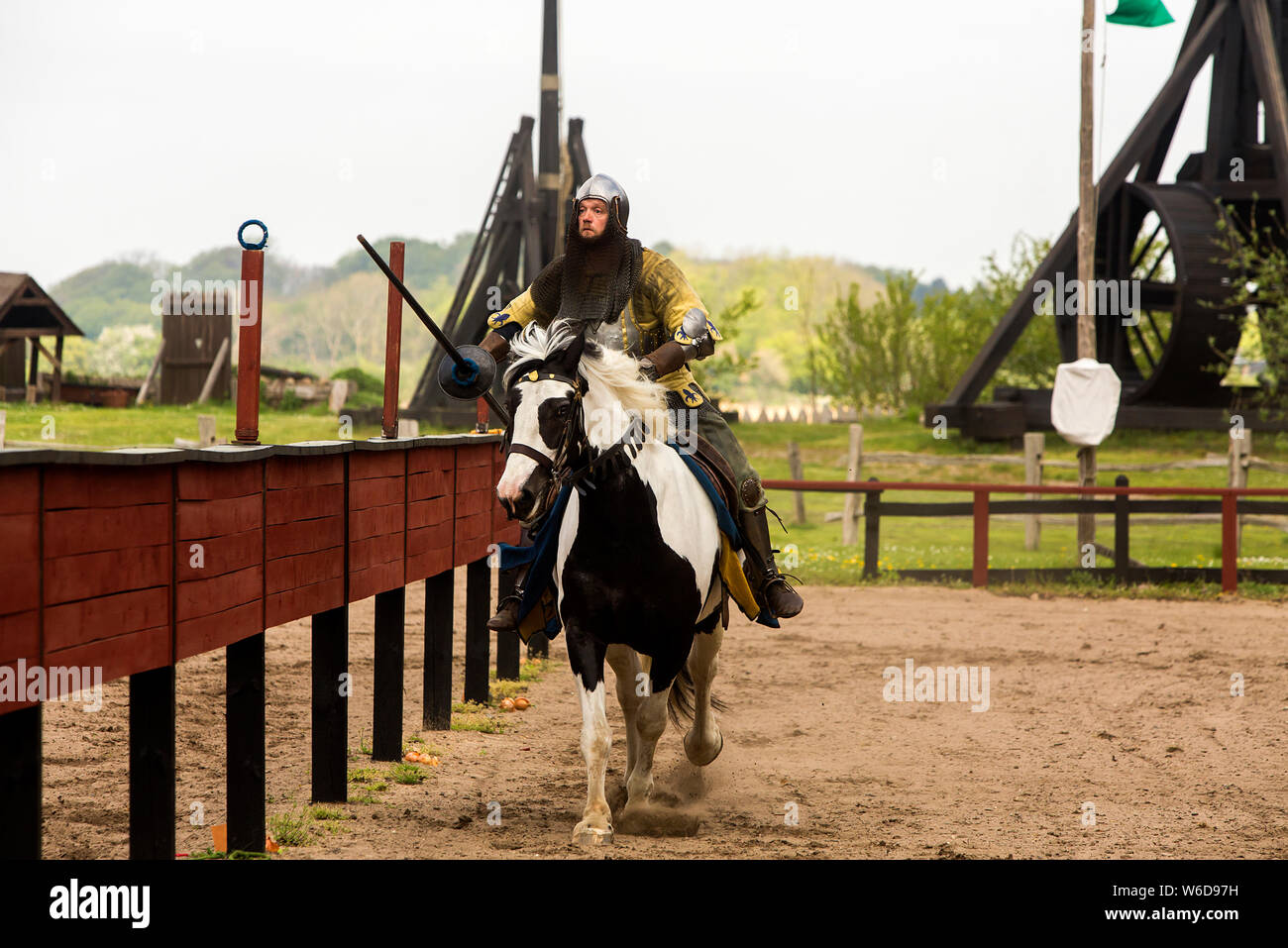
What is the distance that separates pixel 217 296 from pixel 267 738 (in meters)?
29.1

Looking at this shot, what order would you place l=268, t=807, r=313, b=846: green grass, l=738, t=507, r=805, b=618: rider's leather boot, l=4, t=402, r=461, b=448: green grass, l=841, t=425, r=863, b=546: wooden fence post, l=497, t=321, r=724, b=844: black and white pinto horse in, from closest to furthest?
l=497, t=321, r=724, b=844: black and white pinto horse, l=268, t=807, r=313, b=846: green grass, l=738, t=507, r=805, b=618: rider's leather boot, l=841, t=425, r=863, b=546: wooden fence post, l=4, t=402, r=461, b=448: green grass

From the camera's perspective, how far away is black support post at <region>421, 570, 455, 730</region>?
778 cm

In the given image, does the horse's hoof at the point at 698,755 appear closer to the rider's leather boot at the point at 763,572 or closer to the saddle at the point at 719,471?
the rider's leather boot at the point at 763,572

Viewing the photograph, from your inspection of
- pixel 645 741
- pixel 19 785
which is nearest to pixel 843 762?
pixel 645 741

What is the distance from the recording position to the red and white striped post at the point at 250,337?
5.02 metres

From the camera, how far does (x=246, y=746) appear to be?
4980 millimetres

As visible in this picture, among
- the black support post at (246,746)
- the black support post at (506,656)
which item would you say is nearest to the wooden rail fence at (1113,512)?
the black support post at (506,656)

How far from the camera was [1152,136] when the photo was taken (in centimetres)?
2455

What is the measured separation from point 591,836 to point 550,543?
51.3 inches

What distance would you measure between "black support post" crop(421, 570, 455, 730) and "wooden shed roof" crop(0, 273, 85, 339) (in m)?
20.4

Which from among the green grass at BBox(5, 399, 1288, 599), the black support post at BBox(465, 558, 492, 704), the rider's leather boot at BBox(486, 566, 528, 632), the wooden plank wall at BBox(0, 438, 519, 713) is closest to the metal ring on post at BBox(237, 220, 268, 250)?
the wooden plank wall at BBox(0, 438, 519, 713)

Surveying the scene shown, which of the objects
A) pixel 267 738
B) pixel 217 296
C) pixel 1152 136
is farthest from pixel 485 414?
pixel 217 296

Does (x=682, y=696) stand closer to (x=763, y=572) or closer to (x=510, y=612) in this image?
(x=763, y=572)

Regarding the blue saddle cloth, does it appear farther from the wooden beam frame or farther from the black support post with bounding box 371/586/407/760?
the wooden beam frame
